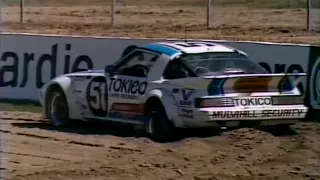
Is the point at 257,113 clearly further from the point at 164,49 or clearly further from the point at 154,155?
the point at 154,155

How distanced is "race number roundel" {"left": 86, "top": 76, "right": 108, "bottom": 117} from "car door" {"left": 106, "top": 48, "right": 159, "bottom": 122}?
104mm

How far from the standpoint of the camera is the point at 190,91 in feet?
48.2

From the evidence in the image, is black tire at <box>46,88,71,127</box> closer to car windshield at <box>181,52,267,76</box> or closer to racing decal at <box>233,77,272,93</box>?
car windshield at <box>181,52,267,76</box>

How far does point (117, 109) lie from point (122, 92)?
294mm

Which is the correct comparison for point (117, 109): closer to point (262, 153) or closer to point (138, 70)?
point (138, 70)

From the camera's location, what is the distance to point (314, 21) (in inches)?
1251

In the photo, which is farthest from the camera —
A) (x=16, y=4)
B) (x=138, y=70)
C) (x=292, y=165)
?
(x=16, y=4)

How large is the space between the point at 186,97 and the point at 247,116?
2.80 ft

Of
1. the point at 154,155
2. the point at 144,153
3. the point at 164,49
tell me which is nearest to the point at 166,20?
the point at 164,49

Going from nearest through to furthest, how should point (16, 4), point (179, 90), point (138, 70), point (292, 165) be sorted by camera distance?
point (292, 165) < point (179, 90) < point (138, 70) < point (16, 4)

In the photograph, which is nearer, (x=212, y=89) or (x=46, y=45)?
(x=212, y=89)

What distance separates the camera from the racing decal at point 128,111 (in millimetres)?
15539

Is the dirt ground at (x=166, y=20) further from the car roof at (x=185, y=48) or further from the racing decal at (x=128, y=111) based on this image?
the racing decal at (x=128, y=111)

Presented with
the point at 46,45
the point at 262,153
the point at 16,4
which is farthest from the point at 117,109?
the point at 16,4
